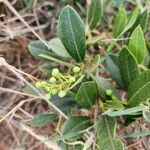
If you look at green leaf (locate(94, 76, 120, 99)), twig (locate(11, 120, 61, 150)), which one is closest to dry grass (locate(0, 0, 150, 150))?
twig (locate(11, 120, 61, 150))

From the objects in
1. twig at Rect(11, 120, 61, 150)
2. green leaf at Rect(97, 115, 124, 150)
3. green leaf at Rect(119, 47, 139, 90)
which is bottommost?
twig at Rect(11, 120, 61, 150)

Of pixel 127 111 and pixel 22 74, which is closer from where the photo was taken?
pixel 127 111

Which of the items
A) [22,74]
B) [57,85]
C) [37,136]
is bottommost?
[37,136]

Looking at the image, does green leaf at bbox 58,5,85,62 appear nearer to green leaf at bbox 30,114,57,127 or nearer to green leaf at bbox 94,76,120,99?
green leaf at bbox 94,76,120,99

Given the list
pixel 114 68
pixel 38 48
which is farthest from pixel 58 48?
pixel 114 68

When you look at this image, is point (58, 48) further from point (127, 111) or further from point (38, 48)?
point (127, 111)

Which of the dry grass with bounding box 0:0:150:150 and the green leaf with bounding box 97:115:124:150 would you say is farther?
the dry grass with bounding box 0:0:150:150
